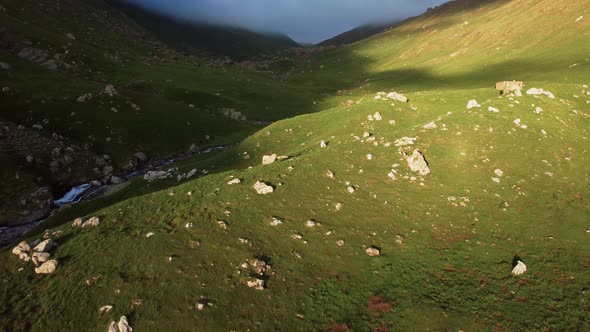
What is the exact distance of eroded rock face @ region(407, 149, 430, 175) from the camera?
31.0 meters

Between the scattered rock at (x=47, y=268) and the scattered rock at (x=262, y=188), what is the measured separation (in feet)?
45.5

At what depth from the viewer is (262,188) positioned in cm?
2819

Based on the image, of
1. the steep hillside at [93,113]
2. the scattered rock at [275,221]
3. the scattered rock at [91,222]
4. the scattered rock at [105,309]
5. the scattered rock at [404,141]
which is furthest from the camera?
the steep hillside at [93,113]

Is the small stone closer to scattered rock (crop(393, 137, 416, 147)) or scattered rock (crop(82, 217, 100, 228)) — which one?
scattered rock (crop(82, 217, 100, 228))

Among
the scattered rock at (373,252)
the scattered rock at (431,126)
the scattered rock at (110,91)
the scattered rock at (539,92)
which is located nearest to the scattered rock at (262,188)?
the scattered rock at (373,252)

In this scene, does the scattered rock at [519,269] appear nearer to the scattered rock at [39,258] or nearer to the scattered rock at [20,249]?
the scattered rock at [39,258]

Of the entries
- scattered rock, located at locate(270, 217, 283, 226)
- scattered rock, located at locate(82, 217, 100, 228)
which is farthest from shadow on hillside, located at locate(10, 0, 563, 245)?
scattered rock, located at locate(270, 217, 283, 226)

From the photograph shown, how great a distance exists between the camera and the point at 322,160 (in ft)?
109

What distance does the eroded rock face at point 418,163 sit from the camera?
31033 mm

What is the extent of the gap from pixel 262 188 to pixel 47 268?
14.7 m

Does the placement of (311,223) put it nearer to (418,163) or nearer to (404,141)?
(418,163)

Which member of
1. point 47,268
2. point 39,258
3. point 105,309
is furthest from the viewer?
point 39,258

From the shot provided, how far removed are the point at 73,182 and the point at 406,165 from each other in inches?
1596

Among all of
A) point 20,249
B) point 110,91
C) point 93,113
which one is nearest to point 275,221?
point 20,249
